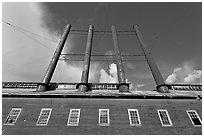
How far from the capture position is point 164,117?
1588cm

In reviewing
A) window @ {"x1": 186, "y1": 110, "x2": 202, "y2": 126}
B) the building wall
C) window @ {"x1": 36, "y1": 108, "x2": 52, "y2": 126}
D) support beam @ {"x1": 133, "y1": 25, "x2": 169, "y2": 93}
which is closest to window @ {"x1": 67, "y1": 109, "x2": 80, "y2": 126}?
the building wall

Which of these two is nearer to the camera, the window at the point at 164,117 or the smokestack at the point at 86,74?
the window at the point at 164,117

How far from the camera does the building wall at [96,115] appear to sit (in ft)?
47.4

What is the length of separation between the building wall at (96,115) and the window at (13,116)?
0.35 meters

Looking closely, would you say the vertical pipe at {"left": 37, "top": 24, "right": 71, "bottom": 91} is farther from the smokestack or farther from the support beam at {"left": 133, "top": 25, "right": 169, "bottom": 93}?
the support beam at {"left": 133, "top": 25, "right": 169, "bottom": 93}

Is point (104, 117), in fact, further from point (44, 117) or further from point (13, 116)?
point (13, 116)

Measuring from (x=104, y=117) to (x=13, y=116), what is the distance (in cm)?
934

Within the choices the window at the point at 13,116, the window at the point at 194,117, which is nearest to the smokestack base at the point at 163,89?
the window at the point at 194,117

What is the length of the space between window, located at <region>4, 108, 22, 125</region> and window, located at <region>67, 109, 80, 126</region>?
544 centimetres

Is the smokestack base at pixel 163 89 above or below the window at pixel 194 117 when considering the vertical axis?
above

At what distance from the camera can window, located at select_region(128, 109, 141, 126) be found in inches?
593

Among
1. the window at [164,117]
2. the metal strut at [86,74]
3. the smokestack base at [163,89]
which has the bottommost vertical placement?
the window at [164,117]

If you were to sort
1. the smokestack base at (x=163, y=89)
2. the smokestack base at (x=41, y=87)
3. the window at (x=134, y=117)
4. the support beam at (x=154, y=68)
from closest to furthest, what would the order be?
the window at (x=134, y=117) → the smokestack base at (x=41, y=87) → the smokestack base at (x=163, y=89) → the support beam at (x=154, y=68)

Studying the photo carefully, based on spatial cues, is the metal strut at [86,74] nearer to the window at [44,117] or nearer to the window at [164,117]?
the window at [44,117]
